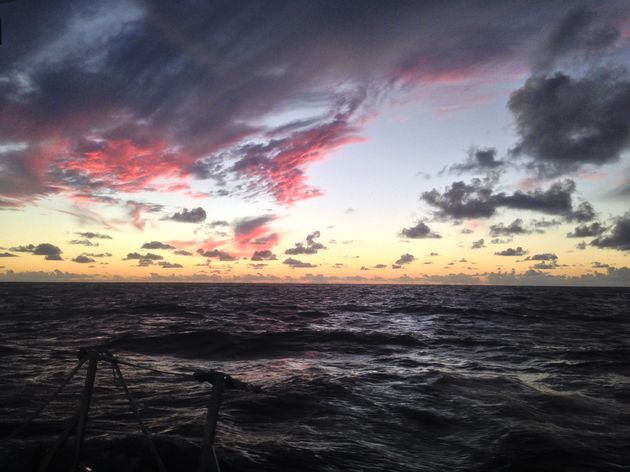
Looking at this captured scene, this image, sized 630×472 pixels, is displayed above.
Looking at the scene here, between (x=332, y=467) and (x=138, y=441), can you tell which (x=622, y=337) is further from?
(x=138, y=441)

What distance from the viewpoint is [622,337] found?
106 feet

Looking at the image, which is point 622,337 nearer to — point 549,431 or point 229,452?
point 549,431

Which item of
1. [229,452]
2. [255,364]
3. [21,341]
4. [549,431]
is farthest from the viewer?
[21,341]

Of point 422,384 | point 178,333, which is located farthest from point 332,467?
point 178,333

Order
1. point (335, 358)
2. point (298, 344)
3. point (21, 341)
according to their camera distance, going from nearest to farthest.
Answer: point (335, 358), point (21, 341), point (298, 344)

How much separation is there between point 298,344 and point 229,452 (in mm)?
18607

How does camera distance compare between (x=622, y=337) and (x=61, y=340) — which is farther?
(x=622, y=337)

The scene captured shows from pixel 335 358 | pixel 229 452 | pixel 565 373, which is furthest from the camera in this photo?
pixel 335 358

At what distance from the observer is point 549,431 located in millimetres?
11570

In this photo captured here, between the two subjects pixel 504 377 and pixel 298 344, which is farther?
pixel 298 344

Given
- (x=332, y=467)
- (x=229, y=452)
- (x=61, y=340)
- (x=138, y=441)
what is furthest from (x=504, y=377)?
(x=61, y=340)

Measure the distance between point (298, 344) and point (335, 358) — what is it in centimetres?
562

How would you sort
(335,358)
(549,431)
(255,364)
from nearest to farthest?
(549,431) < (255,364) < (335,358)

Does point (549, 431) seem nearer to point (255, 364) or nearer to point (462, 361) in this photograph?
point (462, 361)
